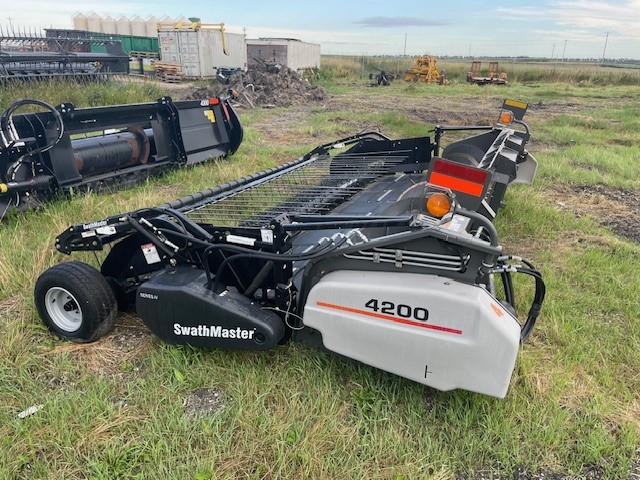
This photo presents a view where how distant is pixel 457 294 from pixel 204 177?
5057mm

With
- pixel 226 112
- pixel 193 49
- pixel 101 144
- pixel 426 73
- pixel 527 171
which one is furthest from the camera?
pixel 426 73

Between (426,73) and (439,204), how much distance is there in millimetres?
29504

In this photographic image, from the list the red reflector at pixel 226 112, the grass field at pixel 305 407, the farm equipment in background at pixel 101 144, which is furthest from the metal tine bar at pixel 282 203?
the red reflector at pixel 226 112

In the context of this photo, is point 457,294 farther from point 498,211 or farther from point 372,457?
point 498,211

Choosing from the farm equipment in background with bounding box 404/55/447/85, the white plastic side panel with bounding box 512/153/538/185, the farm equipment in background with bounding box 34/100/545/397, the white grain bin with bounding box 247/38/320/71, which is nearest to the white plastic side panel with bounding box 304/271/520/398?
the farm equipment in background with bounding box 34/100/545/397

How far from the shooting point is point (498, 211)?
5.39 m

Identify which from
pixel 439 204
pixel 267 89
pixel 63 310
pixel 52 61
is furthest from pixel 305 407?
pixel 267 89

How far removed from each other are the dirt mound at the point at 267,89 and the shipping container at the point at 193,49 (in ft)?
25.2

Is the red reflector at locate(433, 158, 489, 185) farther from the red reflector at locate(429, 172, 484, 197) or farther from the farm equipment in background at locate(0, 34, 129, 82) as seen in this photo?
the farm equipment in background at locate(0, 34, 129, 82)

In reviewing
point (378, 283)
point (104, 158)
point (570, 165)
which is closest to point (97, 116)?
point (104, 158)

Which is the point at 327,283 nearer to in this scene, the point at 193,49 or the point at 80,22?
the point at 193,49

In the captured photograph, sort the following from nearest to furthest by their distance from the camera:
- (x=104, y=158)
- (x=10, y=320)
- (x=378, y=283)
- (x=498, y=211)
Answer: (x=378, y=283) < (x=10, y=320) < (x=498, y=211) < (x=104, y=158)

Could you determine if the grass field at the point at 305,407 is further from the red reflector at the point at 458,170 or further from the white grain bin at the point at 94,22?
the white grain bin at the point at 94,22

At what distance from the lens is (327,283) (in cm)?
250
